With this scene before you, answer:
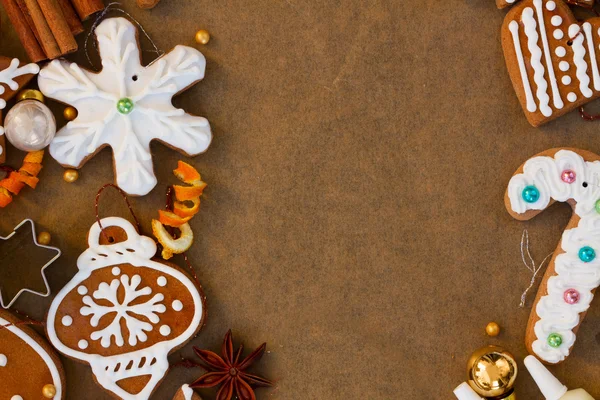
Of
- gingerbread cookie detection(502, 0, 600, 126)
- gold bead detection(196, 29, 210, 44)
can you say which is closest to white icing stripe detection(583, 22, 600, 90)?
gingerbread cookie detection(502, 0, 600, 126)

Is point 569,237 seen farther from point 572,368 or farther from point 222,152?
point 222,152

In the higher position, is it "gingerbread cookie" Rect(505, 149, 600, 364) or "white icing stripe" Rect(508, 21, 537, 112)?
"white icing stripe" Rect(508, 21, 537, 112)

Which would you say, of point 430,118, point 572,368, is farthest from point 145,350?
point 572,368

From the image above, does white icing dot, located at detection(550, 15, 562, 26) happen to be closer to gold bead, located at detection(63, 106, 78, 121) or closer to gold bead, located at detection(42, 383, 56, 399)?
gold bead, located at detection(63, 106, 78, 121)

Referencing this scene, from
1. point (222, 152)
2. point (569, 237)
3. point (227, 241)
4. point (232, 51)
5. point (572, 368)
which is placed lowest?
point (572, 368)

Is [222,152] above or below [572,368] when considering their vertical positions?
above

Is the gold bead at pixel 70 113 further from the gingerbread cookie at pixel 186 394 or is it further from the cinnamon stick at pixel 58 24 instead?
the gingerbread cookie at pixel 186 394
